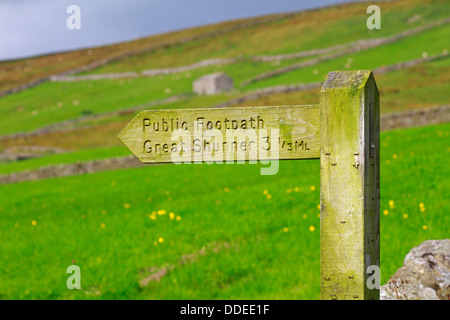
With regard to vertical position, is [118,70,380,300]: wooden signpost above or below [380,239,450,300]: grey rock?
above

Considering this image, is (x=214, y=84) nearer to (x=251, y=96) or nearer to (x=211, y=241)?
(x=251, y=96)

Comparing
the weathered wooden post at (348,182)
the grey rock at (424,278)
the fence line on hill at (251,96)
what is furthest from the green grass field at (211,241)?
the fence line on hill at (251,96)

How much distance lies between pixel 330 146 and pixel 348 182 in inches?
12.5

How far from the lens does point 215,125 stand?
4488 mm

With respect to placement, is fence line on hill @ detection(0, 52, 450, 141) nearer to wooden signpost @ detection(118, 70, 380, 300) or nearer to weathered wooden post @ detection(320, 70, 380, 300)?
wooden signpost @ detection(118, 70, 380, 300)

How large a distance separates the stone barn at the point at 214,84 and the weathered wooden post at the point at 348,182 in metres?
57.8

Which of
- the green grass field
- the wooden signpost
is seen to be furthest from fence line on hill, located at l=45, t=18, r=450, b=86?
the wooden signpost

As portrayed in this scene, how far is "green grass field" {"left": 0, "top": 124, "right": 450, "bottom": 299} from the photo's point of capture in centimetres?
898

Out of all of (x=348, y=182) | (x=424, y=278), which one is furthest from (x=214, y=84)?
(x=348, y=182)

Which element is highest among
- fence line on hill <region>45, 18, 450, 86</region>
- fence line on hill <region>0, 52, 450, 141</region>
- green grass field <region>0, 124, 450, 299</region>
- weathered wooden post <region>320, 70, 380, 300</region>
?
fence line on hill <region>45, 18, 450, 86</region>

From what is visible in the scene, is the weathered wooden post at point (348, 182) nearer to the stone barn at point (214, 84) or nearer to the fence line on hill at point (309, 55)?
the stone barn at point (214, 84)
